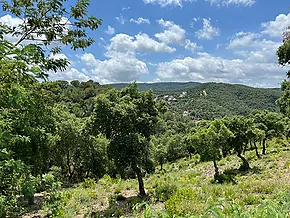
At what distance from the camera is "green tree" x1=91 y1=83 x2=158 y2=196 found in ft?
38.7

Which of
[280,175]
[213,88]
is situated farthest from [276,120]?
[213,88]

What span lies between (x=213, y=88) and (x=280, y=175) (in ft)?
626

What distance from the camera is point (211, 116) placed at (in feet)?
448

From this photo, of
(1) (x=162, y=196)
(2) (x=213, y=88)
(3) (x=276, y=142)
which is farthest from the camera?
(2) (x=213, y=88)

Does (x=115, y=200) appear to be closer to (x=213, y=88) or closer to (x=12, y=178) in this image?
(x=12, y=178)

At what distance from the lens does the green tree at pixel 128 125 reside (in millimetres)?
11797

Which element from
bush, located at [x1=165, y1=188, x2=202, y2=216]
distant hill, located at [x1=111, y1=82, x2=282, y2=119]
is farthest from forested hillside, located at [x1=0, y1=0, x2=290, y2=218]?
distant hill, located at [x1=111, y1=82, x2=282, y2=119]

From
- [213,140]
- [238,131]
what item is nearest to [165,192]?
[213,140]

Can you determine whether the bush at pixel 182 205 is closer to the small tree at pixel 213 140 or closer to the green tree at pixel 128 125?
the green tree at pixel 128 125

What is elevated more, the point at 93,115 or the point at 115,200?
the point at 93,115

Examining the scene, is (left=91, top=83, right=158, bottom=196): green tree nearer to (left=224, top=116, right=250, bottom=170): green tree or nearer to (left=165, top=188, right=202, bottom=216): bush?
(left=165, top=188, right=202, bottom=216): bush

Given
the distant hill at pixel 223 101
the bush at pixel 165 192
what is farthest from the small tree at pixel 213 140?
the distant hill at pixel 223 101

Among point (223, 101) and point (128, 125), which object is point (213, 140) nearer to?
point (128, 125)

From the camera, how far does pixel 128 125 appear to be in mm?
12172
